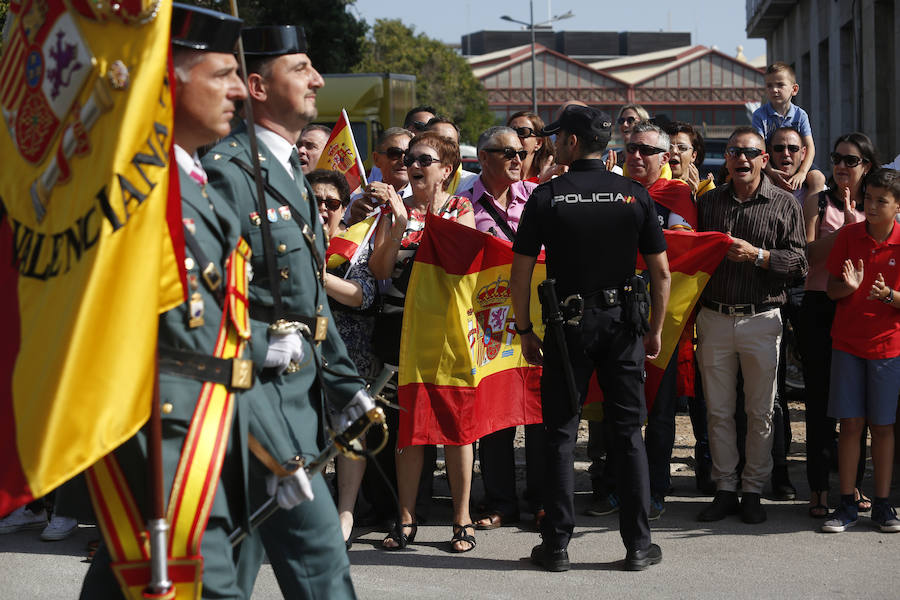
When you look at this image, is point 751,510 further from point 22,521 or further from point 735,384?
point 22,521

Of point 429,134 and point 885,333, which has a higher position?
point 429,134

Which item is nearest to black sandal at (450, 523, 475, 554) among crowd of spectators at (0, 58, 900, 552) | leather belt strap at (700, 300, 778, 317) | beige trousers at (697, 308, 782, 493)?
crowd of spectators at (0, 58, 900, 552)

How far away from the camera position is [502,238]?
22.7 feet

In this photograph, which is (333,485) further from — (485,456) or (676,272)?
(676,272)

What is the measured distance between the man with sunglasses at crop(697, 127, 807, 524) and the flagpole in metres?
4.32

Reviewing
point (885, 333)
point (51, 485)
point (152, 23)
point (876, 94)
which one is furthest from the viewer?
point (876, 94)

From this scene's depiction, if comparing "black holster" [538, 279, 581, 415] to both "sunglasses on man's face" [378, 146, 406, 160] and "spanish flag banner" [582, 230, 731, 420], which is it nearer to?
"spanish flag banner" [582, 230, 731, 420]

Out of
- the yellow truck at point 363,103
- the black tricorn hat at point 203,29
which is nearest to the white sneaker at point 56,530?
the black tricorn hat at point 203,29

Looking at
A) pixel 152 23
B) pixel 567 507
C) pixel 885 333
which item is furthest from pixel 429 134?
pixel 152 23

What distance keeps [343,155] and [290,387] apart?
499 cm

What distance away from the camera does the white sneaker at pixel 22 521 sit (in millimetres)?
6746

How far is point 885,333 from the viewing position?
Result: 248 inches

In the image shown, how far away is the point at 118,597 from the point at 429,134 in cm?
384

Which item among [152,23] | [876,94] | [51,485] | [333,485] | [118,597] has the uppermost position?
[876,94]
